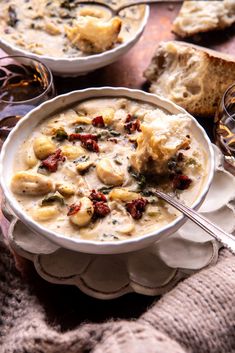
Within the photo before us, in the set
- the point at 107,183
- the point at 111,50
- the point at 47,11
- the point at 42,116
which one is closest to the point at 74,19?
the point at 47,11

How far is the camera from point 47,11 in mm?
3135

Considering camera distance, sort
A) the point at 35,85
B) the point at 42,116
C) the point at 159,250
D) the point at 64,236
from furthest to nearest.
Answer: the point at 35,85 < the point at 42,116 < the point at 159,250 < the point at 64,236

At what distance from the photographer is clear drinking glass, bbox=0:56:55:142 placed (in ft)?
8.81

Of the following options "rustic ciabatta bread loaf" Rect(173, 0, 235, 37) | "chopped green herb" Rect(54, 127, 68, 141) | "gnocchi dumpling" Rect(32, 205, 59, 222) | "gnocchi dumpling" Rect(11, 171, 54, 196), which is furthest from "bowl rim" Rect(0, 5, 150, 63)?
"gnocchi dumpling" Rect(32, 205, 59, 222)

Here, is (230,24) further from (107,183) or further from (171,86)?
(107,183)

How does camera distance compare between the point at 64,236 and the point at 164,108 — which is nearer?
the point at 64,236

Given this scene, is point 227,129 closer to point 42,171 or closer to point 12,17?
point 42,171

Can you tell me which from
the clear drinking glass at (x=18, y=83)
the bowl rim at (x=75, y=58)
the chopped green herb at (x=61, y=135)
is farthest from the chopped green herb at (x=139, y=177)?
the bowl rim at (x=75, y=58)

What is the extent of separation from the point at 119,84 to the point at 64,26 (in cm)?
39

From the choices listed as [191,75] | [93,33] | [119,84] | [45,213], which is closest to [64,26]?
[93,33]

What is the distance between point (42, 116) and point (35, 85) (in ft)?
1.43

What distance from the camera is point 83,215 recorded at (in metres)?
2.03

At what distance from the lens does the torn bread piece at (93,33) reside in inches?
112

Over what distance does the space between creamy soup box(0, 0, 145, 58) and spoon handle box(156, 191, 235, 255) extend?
3.51ft
